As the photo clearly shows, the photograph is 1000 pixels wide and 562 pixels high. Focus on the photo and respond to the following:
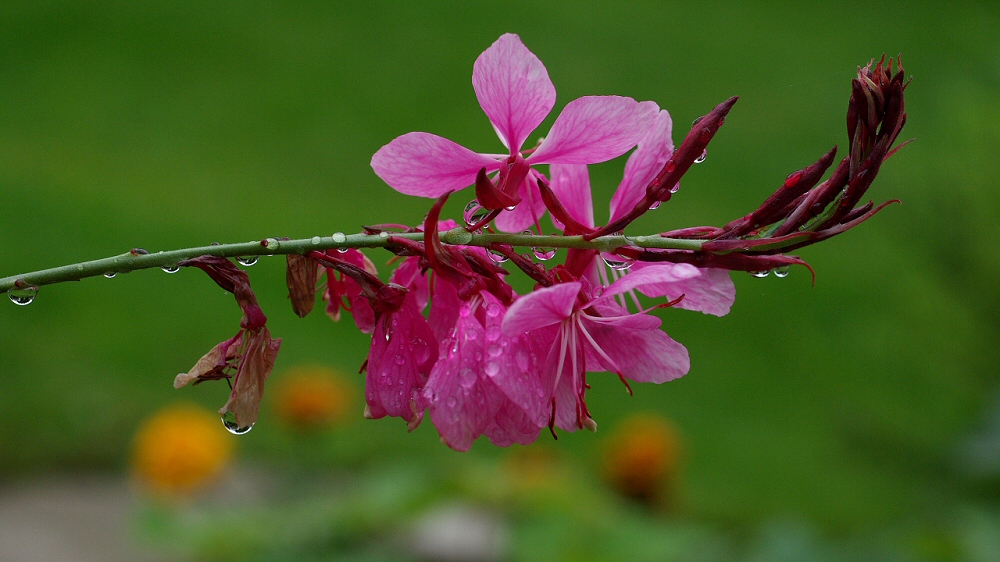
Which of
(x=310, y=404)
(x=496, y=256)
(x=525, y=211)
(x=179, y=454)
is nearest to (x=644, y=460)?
(x=310, y=404)

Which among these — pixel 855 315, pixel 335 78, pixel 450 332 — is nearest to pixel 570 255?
pixel 450 332

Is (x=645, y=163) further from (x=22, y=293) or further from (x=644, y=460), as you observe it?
(x=644, y=460)

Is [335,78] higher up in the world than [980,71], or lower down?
lower down

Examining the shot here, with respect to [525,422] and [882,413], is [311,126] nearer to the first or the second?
[882,413]

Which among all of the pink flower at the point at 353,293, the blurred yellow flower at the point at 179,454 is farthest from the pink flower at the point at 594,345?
the blurred yellow flower at the point at 179,454

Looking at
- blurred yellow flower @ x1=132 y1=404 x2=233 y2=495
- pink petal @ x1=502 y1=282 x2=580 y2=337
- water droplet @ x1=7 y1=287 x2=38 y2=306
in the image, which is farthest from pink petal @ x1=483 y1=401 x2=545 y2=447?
blurred yellow flower @ x1=132 y1=404 x2=233 y2=495

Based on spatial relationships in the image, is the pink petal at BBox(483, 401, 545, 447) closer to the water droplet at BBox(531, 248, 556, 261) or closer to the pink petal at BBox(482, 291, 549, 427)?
the pink petal at BBox(482, 291, 549, 427)

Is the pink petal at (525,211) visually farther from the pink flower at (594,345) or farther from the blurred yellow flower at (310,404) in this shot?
the blurred yellow flower at (310,404)

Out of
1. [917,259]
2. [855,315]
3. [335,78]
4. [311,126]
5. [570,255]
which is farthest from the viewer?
[335,78]
